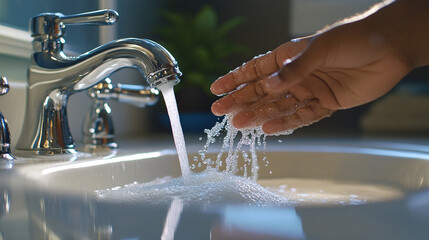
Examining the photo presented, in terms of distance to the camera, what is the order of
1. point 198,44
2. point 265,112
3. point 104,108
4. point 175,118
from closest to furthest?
1. point 175,118
2. point 265,112
3. point 104,108
4. point 198,44

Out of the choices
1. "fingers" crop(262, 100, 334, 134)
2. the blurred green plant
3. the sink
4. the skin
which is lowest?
the sink

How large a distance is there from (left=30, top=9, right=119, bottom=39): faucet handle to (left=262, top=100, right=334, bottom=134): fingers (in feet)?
0.93

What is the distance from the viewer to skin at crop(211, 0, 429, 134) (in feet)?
1.80

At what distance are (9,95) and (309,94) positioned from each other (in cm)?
50

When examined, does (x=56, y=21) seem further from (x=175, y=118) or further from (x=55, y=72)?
(x=175, y=118)

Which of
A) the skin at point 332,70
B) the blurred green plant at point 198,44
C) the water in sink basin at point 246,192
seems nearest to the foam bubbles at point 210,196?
the water in sink basin at point 246,192

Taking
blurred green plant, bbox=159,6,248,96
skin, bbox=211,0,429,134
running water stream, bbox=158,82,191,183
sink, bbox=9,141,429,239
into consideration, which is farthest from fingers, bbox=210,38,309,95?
blurred green plant, bbox=159,6,248,96

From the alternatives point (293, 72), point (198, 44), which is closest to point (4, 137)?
point (293, 72)

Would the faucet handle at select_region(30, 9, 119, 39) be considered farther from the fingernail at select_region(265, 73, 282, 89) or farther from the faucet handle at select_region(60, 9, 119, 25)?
the fingernail at select_region(265, 73, 282, 89)

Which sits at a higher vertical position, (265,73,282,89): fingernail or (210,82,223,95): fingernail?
(210,82,223,95): fingernail

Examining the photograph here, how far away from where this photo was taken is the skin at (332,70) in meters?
0.55

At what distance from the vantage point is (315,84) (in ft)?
2.37

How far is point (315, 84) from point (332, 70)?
4cm

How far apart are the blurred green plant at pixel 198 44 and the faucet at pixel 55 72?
817mm
